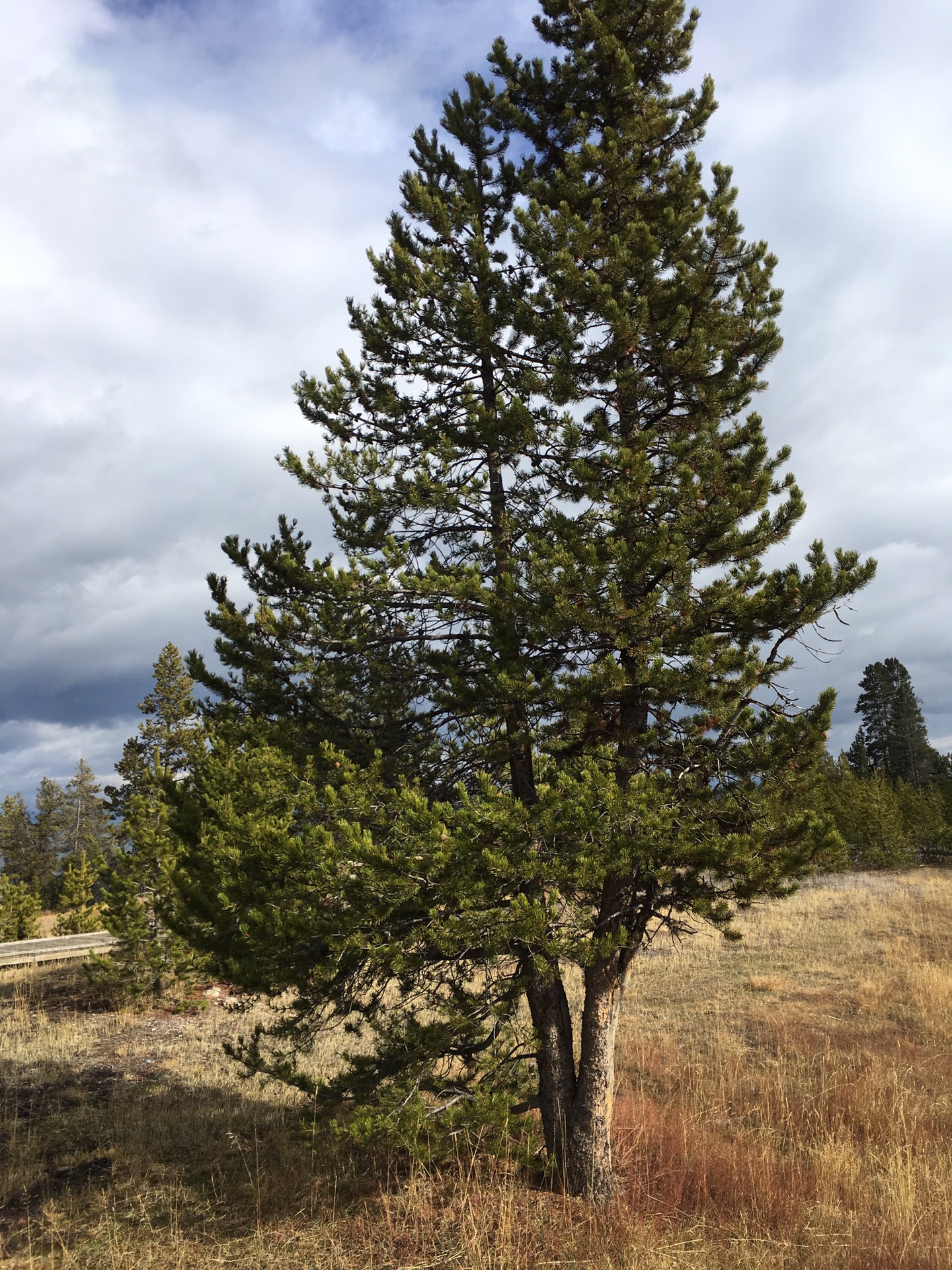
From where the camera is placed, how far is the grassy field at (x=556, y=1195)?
509 cm

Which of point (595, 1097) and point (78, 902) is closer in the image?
point (595, 1097)

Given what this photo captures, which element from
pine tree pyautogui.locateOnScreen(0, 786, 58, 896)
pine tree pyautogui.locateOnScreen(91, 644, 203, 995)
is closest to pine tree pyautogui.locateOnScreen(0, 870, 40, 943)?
pine tree pyautogui.locateOnScreen(91, 644, 203, 995)

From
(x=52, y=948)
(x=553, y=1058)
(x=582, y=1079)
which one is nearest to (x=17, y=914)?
(x=52, y=948)

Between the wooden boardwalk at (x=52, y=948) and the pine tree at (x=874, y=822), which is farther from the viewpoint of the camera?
the pine tree at (x=874, y=822)

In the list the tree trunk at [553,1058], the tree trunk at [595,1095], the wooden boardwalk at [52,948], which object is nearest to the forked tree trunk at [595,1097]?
the tree trunk at [595,1095]

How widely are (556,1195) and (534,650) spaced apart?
4.43m

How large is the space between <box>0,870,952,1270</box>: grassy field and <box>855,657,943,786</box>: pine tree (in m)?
Result: 50.0

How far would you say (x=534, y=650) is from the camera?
616 cm

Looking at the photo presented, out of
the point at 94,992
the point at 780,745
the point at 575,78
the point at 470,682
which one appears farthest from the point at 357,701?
the point at 94,992

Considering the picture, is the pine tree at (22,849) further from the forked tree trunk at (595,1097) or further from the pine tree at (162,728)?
the forked tree trunk at (595,1097)

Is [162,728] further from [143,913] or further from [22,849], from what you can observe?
[22,849]

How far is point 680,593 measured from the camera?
5500 millimetres

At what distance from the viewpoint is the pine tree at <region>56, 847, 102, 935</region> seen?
81.6ft

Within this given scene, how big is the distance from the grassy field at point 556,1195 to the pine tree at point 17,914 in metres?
14.4
